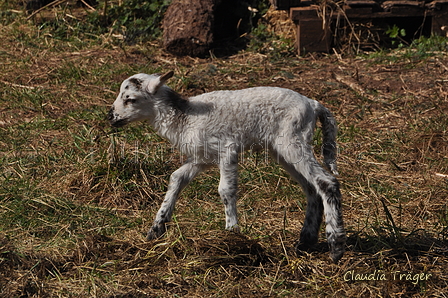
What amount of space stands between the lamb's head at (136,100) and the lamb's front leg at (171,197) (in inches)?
20.2

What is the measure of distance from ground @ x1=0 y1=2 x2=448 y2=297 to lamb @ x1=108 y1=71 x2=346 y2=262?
281mm

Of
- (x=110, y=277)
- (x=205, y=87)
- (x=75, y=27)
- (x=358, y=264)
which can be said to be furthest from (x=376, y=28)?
(x=110, y=277)

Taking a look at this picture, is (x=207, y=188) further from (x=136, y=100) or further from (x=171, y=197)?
(x=136, y=100)

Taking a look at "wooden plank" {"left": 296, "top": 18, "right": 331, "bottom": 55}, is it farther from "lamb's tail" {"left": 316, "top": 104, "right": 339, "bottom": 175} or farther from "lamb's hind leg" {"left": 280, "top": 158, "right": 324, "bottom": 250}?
"lamb's hind leg" {"left": 280, "top": 158, "right": 324, "bottom": 250}

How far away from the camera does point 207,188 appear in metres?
6.18

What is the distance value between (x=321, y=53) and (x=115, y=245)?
5680mm

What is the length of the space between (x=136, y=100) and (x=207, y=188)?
4.69 feet

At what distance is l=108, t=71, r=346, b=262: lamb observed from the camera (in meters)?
4.82

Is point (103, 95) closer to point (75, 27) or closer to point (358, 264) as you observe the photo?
point (75, 27)

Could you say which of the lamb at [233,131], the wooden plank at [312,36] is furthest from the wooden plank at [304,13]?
the lamb at [233,131]

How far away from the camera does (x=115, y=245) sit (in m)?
4.93

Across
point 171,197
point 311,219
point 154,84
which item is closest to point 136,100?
point 154,84

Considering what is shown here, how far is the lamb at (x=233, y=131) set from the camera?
4.82 metres

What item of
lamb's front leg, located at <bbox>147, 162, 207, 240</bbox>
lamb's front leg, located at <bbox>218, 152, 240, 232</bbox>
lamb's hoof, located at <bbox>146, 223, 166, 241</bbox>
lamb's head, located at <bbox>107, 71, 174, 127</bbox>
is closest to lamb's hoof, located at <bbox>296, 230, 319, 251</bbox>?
lamb's front leg, located at <bbox>218, 152, 240, 232</bbox>
